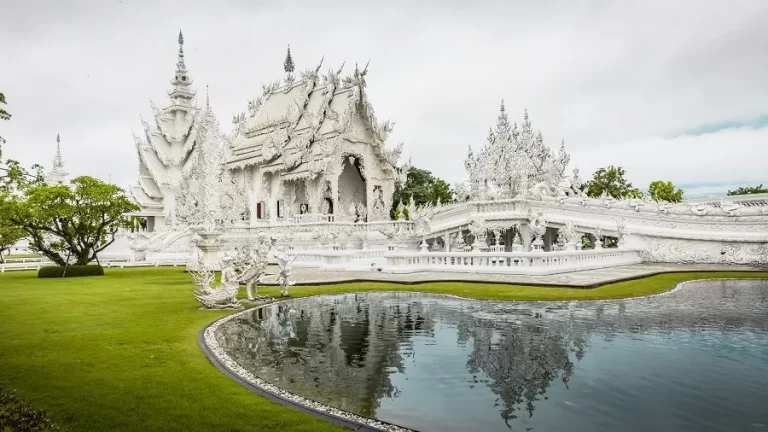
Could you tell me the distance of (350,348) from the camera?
6.77 m

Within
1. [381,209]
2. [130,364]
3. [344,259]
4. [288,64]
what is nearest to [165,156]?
[288,64]

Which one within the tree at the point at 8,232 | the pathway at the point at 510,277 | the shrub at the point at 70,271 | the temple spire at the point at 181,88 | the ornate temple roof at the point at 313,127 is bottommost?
the pathway at the point at 510,277

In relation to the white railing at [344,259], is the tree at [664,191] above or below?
above

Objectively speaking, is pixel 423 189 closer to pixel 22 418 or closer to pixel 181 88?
pixel 181 88

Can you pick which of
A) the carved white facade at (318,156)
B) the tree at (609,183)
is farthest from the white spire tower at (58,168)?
the tree at (609,183)

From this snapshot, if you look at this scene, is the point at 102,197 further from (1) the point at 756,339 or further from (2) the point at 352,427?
(1) the point at 756,339

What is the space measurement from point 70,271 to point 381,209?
16059 millimetres

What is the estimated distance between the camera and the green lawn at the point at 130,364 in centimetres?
426

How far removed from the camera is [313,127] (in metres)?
28.5

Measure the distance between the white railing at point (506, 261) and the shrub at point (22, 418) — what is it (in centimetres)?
1208

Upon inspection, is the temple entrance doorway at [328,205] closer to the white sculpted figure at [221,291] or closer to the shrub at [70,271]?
the shrub at [70,271]

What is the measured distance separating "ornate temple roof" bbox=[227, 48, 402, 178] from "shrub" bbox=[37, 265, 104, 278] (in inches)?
448

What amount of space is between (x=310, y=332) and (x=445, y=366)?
2.70 metres

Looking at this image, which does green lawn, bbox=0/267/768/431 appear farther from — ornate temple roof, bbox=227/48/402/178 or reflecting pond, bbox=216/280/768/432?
ornate temple roof, bbox=227/48/402/178
